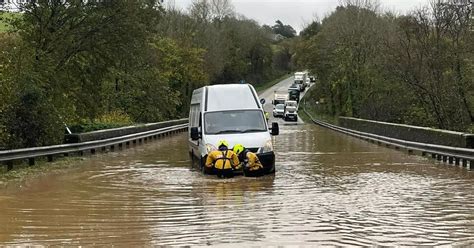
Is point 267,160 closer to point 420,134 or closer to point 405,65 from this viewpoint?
point 420,134

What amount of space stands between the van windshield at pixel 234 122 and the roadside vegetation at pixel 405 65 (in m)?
19.1

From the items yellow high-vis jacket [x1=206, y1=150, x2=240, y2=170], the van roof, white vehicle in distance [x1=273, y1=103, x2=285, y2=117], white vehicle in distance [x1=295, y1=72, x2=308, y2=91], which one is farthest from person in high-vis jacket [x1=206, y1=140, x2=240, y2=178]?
white vehicle in distance [x1=295, y1=72, x2=308, y2=91]

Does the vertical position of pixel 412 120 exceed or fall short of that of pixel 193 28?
it falls short

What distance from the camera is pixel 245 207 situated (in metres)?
11.0

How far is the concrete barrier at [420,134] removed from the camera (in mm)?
20188

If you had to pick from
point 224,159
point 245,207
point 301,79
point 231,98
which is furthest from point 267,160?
point 301,79

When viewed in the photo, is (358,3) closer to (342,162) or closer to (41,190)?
(342,162)

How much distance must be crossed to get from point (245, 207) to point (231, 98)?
8061mm

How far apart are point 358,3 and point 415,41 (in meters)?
26.5

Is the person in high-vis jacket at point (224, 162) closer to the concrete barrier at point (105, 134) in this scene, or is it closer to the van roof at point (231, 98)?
the van roof at point (231, 98)

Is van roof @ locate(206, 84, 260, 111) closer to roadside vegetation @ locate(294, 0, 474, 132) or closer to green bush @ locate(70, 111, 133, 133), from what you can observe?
green bush @ locate(70, 111, 133, 133)

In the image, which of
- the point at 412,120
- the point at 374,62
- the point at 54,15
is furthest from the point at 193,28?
the point at 54,15

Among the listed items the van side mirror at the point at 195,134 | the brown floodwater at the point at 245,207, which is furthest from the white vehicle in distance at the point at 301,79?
the van side mirror at the point at 195,134

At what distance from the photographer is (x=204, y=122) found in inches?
710
